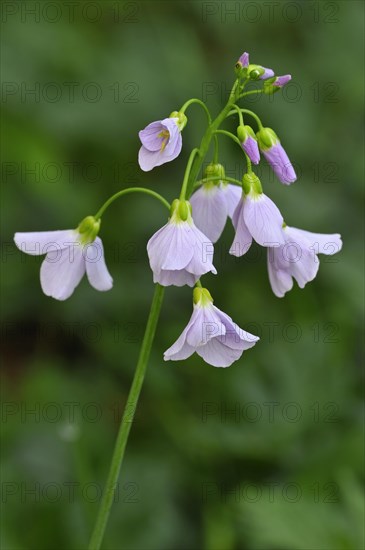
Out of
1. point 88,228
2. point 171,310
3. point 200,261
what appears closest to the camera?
point 200,261

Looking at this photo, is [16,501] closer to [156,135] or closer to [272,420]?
[272,420]

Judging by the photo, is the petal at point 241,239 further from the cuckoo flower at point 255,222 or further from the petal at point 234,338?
the petal at point 234,338

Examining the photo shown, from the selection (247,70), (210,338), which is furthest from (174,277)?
(247,70)

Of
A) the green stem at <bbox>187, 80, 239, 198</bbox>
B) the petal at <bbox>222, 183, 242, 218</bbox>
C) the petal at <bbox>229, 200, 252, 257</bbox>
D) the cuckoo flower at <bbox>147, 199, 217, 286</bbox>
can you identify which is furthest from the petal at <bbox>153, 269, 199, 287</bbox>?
the petal at <bbox>222, 183, 242, 218</bbox>

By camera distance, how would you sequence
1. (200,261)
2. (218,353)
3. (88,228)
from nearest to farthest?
(200,261)
(218,353)
(88,228)

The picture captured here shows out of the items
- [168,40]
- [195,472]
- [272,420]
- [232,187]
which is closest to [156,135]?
[232,187]

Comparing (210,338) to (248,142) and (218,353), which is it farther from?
(248,142)

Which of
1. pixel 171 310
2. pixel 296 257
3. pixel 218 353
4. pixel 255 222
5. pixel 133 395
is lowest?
pixel 171 310
